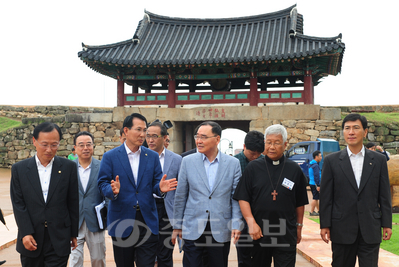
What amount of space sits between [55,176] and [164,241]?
5.28 ft

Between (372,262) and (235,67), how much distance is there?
1142cm

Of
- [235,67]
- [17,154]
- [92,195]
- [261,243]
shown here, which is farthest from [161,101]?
[261,243]

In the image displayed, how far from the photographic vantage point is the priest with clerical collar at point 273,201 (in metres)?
3.30

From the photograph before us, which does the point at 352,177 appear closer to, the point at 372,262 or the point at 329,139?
the point at 372,262

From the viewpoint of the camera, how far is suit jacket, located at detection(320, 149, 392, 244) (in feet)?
10.8

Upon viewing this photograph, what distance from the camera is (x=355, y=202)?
3.35 metres

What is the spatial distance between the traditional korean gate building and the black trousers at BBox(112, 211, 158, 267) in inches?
404

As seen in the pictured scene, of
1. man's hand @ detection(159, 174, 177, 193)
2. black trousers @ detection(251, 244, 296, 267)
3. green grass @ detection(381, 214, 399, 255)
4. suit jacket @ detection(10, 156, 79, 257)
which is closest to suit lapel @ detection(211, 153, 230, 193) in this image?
man's hand @ detection(159, 174, 177, 193)

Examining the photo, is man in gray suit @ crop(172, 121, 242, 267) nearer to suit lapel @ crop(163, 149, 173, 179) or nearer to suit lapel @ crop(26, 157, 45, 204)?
suit lapel @ crop(163, 149, 173, 179)

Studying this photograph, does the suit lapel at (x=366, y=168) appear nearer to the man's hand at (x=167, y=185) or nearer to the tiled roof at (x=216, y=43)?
the man's hand at (x=167, y=185)

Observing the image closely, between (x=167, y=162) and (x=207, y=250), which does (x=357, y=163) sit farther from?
(x=167, y=162)

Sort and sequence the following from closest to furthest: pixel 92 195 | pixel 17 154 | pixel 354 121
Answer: pixel 354 121 < pixel 92 195 < pixel 17 154

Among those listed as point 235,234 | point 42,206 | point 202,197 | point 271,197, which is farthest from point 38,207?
point 271,197

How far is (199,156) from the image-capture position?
3607mm
